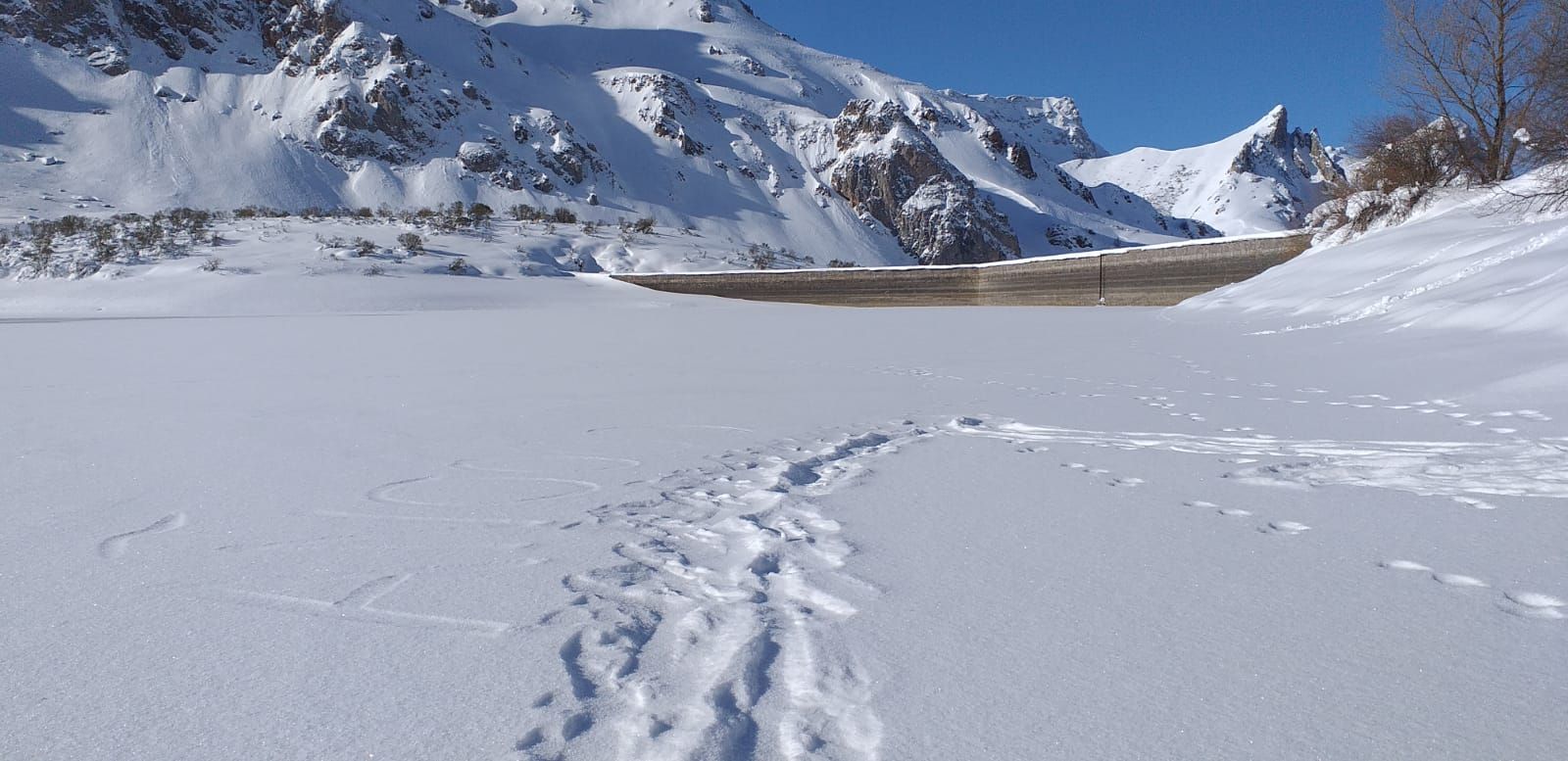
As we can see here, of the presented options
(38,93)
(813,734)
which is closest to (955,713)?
(813,734)

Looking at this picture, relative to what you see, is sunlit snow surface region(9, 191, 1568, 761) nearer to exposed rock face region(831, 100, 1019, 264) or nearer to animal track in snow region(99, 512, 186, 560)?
animal track in snow region(99, 512, 186, 560)

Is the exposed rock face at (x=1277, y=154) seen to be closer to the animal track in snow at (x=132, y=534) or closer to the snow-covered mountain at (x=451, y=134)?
the snow-covered mountain at (x=451, y=134)

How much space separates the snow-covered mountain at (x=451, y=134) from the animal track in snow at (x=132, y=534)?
42991mm

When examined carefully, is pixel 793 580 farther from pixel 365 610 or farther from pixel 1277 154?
pixel 1277 154

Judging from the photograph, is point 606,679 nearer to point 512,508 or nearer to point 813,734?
point 813,734

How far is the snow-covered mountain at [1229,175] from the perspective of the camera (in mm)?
98562

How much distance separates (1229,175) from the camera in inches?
4193

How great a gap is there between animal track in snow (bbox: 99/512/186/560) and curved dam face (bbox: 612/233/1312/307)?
1584 centimetres

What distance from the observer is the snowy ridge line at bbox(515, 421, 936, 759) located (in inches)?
37.2

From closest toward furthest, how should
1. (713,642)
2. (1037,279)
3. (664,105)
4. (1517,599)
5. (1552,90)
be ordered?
(713,642)
(1517,599)
(1552,90)
(1037,279)
(664,105)

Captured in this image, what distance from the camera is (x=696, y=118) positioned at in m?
64.9

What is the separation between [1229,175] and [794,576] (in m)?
122

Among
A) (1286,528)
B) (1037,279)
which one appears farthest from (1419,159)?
(1286,528)

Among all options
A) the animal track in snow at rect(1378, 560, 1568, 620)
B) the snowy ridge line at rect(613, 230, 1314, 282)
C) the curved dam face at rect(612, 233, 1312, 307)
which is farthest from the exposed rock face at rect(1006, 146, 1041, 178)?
the animal track in snow at rect(1378, 560, 1568, 620)
